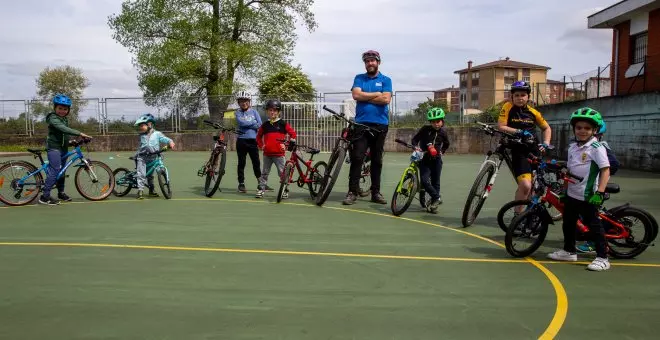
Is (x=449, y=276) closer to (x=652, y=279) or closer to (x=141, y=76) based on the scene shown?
(x=652, y=279)

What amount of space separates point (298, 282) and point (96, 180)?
5.68 meters

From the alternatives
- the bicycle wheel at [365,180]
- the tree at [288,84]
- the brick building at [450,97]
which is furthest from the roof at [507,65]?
the bicycle wheel at [365,180]

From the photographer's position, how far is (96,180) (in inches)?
342

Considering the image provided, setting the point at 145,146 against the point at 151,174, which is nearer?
the point at 145,146

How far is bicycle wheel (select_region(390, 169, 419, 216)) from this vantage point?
7.30 m

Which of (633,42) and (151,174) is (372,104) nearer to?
(151,174)

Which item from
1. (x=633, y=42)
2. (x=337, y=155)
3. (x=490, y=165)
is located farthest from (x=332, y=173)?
(x=633, y=42)

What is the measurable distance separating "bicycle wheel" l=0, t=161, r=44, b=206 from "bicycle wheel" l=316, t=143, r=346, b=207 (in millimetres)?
4273

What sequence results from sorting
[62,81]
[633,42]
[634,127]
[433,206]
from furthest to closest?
[62,81] < [633,42] < [634,127] < [433,206]

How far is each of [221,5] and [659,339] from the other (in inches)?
1194

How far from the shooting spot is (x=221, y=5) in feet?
100

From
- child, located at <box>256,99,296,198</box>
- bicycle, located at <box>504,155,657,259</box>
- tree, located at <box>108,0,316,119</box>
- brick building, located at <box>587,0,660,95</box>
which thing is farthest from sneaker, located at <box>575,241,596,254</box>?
tree, located at <box>108,0,316,119</box>

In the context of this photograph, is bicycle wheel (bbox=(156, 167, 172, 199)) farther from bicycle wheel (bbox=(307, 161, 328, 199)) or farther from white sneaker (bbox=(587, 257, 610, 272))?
white sneaker (bbox=(587, 257, 610, 272))

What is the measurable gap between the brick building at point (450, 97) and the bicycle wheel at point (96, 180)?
58.1 ft
